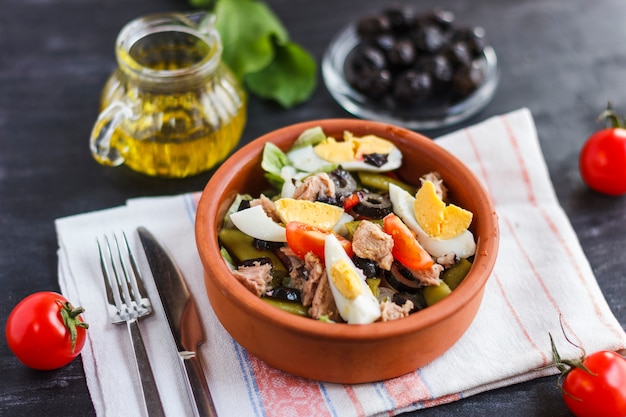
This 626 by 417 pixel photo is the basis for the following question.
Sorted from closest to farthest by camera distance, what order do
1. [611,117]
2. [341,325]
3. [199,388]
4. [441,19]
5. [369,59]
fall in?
[341,325]
[199,388]
[611,117]
[369,59]
[441,19]

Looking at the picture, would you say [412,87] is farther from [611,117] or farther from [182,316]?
[182,316]

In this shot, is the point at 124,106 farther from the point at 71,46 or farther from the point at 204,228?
the point at 71,46

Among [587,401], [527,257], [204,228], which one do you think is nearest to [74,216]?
[204,228]

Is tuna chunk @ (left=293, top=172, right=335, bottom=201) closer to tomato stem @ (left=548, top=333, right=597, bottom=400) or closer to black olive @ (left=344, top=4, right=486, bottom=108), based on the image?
tomato stem @ (left=548, top=333, right=597, bottom=400)

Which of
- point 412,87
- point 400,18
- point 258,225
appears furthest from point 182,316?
point 400,18

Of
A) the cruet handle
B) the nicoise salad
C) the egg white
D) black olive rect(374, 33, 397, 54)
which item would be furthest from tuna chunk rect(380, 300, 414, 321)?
black olive rect(374, 33, 397, 54)

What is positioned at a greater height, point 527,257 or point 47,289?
point 527,257

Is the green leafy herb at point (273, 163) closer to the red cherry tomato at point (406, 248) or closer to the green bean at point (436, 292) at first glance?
the red cherry tomato at point (406, 248)
